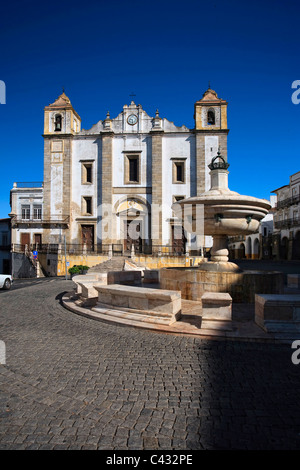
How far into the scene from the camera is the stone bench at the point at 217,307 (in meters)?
5.08

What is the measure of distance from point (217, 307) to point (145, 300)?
57.6 inches

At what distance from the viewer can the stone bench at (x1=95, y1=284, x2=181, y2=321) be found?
552 cm

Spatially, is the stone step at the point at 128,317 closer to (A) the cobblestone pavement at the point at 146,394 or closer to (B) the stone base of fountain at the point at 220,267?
(A) the cobblestone pavement at the point at 146,394

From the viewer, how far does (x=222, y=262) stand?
7918mm

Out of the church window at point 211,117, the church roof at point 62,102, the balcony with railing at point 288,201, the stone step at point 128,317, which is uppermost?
the church roof at point 62,102

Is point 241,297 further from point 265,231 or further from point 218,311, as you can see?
point 265,231

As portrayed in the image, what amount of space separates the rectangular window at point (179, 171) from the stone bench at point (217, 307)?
23849 millimetres

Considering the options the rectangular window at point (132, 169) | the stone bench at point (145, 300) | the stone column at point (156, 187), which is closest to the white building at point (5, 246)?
the rectangular window at point (132, 169)

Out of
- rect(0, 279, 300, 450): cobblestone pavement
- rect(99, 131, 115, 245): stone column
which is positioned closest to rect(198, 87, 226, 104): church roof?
rect(99, 131, 115, 245): stone column

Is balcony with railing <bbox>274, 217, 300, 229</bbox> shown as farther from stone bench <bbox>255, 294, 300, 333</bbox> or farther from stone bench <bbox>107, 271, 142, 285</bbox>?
stone bench <bbox>255, 294, 300, 333</bbox>

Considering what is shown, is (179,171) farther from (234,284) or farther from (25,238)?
(234,284)

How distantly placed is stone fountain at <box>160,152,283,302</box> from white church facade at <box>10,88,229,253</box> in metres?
19.2
